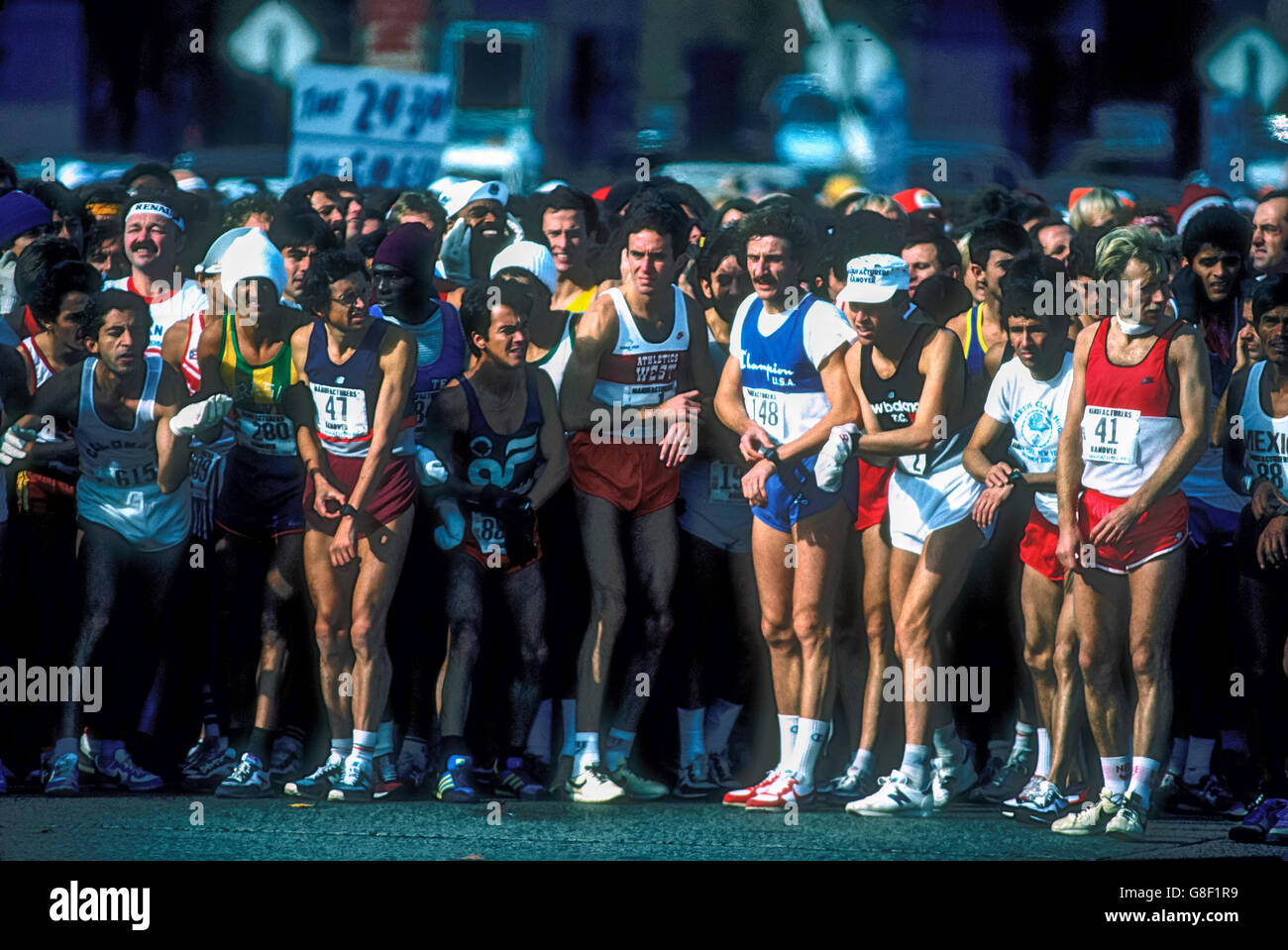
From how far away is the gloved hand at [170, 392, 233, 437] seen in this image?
8328 mm

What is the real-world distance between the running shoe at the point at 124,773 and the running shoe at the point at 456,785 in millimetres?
1200

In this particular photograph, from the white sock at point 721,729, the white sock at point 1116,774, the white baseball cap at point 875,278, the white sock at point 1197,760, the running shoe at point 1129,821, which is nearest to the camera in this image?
the running shoe at point 1129,821

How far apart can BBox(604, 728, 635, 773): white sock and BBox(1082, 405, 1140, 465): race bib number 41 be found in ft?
7.35

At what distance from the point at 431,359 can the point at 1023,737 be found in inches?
118

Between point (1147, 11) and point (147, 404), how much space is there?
15.2ft

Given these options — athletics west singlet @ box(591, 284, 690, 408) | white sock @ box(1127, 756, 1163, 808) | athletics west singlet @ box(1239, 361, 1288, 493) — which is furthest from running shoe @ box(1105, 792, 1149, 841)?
athletics west singlet @ box(591, 284, 690, 408)

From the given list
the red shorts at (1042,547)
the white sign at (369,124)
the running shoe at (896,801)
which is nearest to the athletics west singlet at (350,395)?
the white sign at (369,124)

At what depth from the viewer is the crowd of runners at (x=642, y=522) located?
8344 millimetres

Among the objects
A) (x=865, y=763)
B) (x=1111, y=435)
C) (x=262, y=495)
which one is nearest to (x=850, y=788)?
(x=865, y=763)

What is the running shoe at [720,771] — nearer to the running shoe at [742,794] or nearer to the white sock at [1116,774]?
the running shoe at [742,794]

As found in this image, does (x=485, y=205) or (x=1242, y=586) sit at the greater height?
(x=485, y=205)

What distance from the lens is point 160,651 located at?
8.55 m
